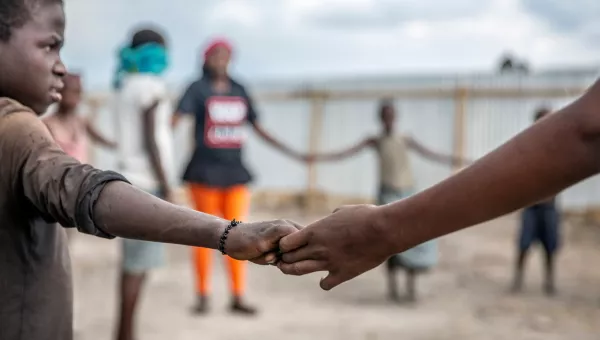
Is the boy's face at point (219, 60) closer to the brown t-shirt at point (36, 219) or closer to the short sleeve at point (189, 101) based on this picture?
the short sleeve at point (189, 101)

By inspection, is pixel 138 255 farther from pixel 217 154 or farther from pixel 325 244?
pixel 325 244

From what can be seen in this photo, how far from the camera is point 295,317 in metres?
5.89

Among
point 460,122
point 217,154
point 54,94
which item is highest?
point 460,122

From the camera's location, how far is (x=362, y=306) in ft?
20.7

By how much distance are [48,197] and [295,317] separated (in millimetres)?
4330

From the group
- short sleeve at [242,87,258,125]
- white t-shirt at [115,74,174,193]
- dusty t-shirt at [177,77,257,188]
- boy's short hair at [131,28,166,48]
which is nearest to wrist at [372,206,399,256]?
white t-shirt at [115,74,174,193]

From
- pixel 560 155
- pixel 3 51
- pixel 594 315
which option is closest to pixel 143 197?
pixel 3 51

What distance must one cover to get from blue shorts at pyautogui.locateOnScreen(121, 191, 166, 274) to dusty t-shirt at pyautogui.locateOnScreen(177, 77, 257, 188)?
4.17 ft

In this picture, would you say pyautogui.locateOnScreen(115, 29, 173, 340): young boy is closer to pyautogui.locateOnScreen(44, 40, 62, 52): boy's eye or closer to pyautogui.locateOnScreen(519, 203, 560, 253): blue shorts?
pyautogui.locateOnScreen(44, 40, 62, 52): boy's eye

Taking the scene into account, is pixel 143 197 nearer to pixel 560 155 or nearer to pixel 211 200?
pixel 560 155

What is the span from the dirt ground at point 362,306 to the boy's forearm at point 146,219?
3.56m

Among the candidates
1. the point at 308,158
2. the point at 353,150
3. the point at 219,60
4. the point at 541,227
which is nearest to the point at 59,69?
the point at 219,60

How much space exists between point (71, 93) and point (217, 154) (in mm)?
1132

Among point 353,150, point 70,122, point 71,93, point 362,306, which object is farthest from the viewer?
point 353,150
